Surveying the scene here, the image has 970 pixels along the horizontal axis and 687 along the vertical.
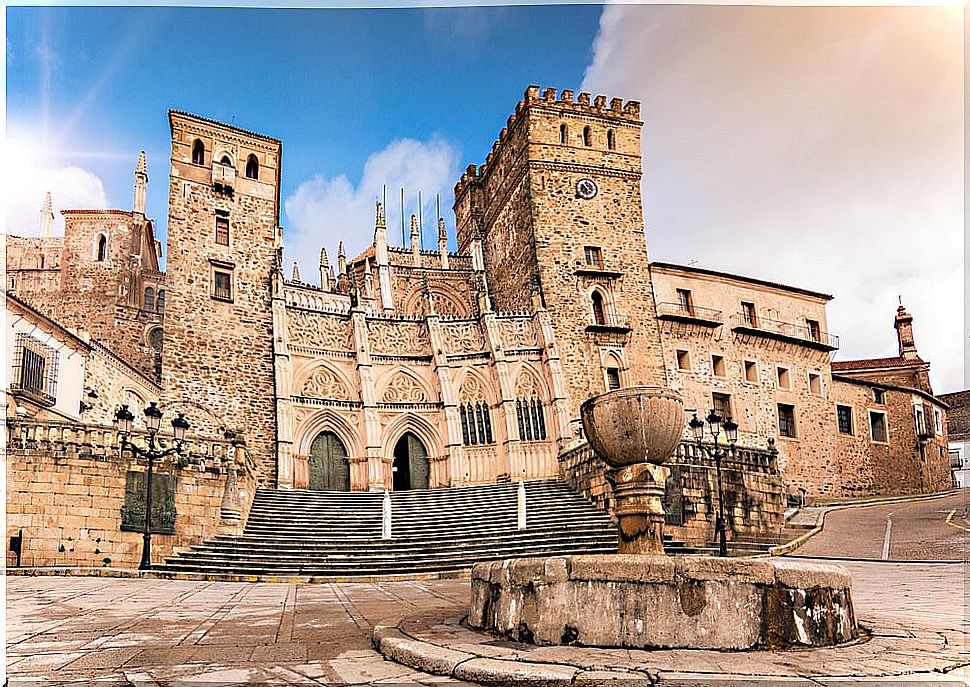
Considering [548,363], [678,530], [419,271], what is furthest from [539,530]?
[419,271]

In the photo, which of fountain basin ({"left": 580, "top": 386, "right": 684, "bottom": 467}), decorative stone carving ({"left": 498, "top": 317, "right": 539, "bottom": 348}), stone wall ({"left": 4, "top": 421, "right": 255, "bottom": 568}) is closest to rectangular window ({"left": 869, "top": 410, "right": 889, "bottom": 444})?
decorative stone carving ({"left": 498, "top": 317, "right": 539, "bottom": 348})

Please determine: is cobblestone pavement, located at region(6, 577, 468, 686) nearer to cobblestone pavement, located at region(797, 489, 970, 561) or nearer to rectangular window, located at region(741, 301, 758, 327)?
cobblestone pavement, located at region(797, 489, 970, 561)

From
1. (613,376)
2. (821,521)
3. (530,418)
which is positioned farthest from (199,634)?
(613,376)

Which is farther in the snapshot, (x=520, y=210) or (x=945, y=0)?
(x=520, y=210)

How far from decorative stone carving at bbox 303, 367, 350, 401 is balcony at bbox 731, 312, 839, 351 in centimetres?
1726

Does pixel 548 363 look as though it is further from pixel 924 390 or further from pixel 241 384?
pixel 924 390

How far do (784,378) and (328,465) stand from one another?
20.7 metres

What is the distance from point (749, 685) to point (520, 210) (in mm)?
30020

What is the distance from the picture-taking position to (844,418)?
112 feet

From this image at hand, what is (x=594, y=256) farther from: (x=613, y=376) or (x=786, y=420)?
(x=786, y=420)

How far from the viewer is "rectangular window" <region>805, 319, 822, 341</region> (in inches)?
1373

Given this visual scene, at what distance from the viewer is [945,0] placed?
Answer: 6.26 metres

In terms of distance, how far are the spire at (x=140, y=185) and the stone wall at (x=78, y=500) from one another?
21.8 m

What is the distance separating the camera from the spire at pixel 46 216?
112 ft
